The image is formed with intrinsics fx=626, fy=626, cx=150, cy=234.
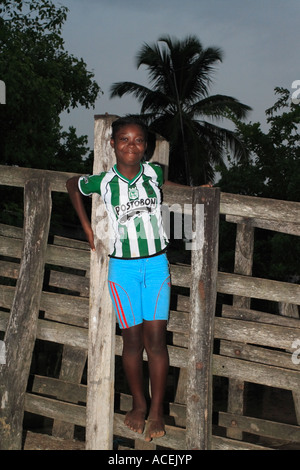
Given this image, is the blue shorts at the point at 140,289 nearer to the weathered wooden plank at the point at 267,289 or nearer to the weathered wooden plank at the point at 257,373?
the weathered wooden plank at the point at 267,289

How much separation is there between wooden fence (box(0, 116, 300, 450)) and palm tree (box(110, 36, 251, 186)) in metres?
20.8

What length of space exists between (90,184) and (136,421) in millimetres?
1702

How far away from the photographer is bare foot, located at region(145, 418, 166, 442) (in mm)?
4309

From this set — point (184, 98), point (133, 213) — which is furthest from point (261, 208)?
point (184, 98)

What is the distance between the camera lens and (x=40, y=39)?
18.2 m

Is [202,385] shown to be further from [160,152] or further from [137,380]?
[160,152]

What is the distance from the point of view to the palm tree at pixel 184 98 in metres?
26.2

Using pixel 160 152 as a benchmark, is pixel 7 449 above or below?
below

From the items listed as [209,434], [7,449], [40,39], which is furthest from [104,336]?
[40,39]

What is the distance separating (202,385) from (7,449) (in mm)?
1752

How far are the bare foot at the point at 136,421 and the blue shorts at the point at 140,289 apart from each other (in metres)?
0.66

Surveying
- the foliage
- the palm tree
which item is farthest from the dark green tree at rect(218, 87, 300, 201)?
the palm tree

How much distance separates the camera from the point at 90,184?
4359 mm

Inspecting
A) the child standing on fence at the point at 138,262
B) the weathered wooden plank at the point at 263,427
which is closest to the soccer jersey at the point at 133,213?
the child standing on fence at the point at 138,262
